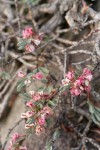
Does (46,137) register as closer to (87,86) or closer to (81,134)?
(81,134)

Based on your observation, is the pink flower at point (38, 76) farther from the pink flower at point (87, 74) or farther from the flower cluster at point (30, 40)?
the pink flower at point (87, 74)

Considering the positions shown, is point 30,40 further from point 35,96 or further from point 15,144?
point 15,144

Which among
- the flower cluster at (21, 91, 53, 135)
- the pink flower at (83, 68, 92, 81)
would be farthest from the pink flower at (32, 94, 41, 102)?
the pink flower at (83, 68, 92, 81)

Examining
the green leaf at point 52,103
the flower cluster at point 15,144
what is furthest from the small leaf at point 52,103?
the flower cluster at point 15,144

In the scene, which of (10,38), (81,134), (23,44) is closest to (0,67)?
(23,44)

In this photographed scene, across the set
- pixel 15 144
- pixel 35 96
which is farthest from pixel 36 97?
pixel 15 144
